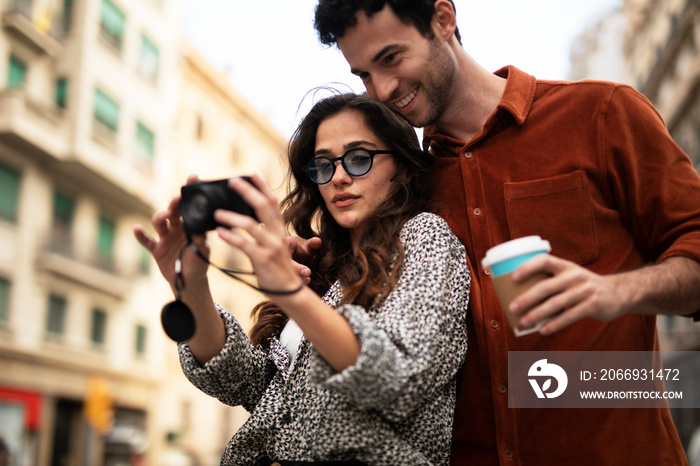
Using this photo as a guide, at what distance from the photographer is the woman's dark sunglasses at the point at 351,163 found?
2.57 metres

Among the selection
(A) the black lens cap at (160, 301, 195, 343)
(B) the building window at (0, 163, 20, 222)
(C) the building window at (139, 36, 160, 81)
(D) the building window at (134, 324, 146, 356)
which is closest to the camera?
(A) the black lens cap at (160, 301, 195, 343)

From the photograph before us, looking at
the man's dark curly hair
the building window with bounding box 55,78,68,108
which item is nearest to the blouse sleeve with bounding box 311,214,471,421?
the man's dark curly hair

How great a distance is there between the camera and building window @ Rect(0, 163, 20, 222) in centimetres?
1739

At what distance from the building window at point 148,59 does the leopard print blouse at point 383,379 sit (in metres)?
22.0

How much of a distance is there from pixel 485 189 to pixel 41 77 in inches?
758

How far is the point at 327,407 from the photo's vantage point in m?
2.04

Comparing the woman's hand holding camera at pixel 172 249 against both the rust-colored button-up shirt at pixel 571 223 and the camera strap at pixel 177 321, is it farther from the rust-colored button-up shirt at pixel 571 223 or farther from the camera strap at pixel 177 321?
the rust-colored button-up shirt at pixel 571 223

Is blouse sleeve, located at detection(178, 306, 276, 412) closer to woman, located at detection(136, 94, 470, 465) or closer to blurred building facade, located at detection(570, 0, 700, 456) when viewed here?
woman, located at detection(136, 94, 470, 465)

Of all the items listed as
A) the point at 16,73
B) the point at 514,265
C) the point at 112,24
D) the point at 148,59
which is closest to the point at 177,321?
the point at 514,265

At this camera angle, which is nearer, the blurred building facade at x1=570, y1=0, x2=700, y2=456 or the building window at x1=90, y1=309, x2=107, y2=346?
the building window at x1=90, y1=309, x2=107, y2=346

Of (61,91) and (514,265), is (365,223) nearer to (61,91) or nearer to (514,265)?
(514,265)

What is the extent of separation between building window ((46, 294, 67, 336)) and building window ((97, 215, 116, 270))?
1753 mm

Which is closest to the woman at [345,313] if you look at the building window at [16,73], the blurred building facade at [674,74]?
the building window at [16,73]

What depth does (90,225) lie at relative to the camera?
20.7m
